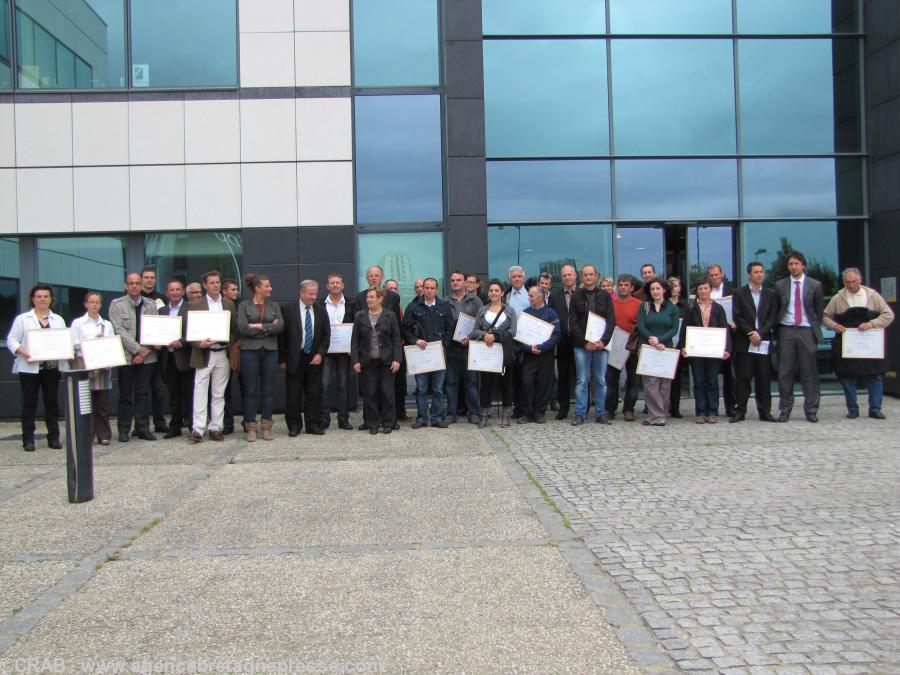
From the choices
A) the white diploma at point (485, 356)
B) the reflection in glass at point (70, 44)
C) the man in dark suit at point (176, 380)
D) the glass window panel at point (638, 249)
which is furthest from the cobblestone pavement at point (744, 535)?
the reflection in glass at point (70, 44)

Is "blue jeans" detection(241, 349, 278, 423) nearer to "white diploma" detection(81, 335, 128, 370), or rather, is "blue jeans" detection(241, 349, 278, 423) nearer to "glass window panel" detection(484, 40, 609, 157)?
"white diploma" detection(81, 335, 128, 370)

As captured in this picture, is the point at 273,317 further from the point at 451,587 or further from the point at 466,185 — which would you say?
the point at 451,587

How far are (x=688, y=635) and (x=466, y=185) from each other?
30.5 feet

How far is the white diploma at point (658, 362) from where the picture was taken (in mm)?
10047

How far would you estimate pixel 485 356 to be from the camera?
10.1 meters

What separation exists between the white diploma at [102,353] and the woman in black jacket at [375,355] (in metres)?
2.74

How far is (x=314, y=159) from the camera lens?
12180 mm

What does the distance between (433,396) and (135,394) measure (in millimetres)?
3777

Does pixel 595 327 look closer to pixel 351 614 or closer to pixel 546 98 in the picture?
pixel 546 98

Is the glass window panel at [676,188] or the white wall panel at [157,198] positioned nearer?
the white wall panel at [157,198]

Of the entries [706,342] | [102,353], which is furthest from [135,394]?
[706,342]

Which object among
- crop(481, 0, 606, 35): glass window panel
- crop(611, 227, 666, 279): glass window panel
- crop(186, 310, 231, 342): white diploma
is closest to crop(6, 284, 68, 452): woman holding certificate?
crop(186, 310, 231, 342): white diploma

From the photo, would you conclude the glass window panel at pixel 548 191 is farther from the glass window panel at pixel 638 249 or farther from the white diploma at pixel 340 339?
the white diploma at pixel 340 339

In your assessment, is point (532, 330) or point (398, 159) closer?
point (532, 330)
